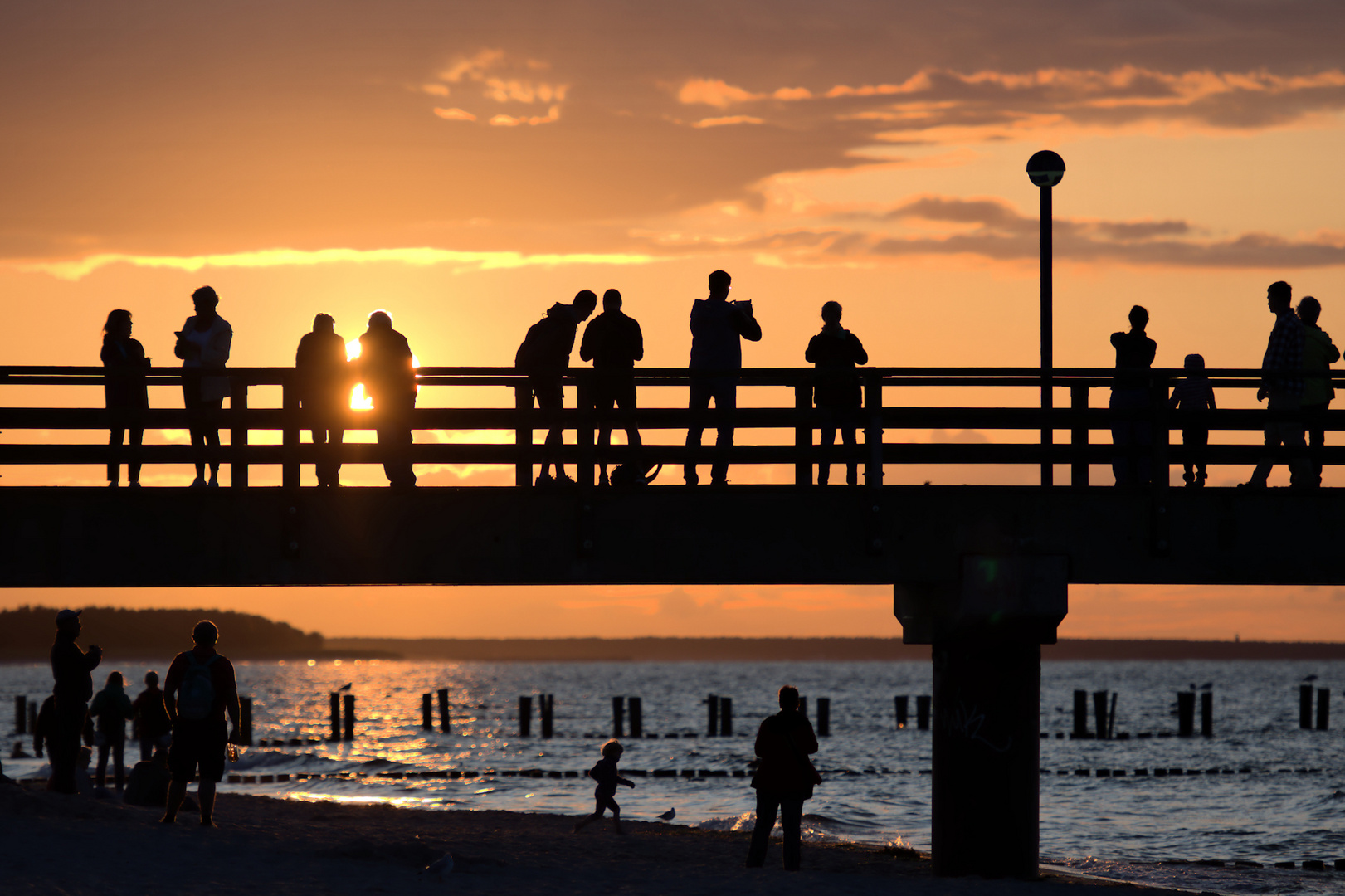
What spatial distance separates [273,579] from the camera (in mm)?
12344

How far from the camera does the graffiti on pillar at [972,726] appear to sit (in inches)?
509

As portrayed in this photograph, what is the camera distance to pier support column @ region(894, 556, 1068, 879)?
12.7 m

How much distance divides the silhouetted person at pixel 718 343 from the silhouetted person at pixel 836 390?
66cm

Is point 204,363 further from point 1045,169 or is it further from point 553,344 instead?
point 1045,169

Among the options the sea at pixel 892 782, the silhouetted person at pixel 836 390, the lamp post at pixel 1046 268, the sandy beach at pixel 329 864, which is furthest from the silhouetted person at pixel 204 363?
the sea at pixel 892 782

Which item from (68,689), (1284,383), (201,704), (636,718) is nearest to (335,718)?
(636,718)

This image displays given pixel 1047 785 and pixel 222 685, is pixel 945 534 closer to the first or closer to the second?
pixel 222 685

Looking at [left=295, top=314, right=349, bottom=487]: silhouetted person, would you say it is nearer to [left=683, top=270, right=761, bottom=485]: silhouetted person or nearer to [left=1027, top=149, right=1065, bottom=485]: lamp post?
[left=683, top=270, right=761, bottom=485]: silhouetted person

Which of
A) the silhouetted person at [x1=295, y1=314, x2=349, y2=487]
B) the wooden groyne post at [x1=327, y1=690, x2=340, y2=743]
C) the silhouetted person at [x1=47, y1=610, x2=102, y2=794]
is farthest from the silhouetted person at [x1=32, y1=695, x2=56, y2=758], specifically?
the wooden groyne post at [x1=327, y1=690, x2=340, y2=743]

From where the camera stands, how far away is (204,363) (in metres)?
13.5

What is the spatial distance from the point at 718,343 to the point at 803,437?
1258 mm

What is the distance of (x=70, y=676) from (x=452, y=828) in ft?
23.2

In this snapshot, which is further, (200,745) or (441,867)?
(200,745)

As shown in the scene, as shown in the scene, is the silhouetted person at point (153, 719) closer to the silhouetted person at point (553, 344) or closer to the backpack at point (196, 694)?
the backpack at point (196, 694)
